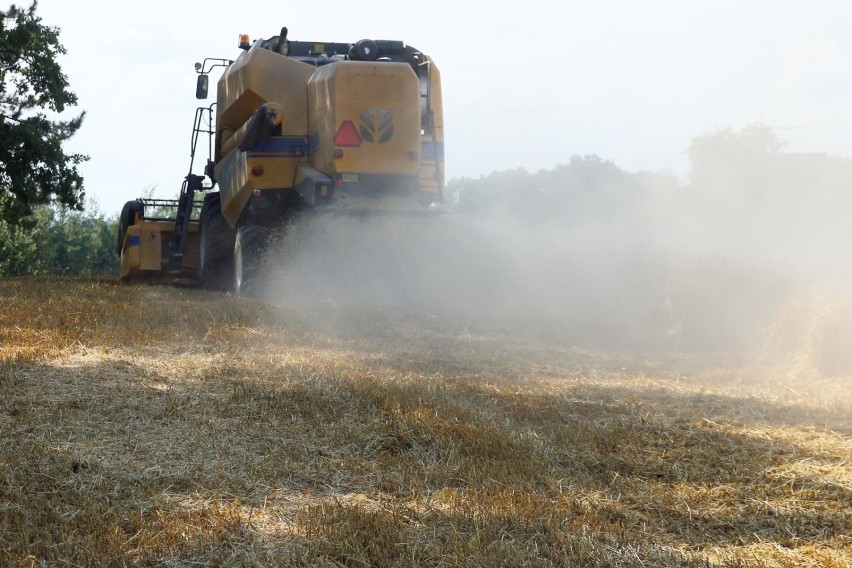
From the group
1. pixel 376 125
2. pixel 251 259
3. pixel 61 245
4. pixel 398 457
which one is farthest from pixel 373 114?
pixel 61 245

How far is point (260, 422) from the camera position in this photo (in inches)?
250

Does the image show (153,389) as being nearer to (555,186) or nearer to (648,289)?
(648,289)

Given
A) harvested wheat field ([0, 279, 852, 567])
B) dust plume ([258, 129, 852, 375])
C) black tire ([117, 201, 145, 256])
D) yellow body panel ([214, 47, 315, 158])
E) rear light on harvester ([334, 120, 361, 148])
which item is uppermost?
yellow body panel ([214, 47, 315, 158])

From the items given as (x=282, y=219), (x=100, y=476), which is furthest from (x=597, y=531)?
(x=282, y=219)

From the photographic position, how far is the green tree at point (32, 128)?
2594cm

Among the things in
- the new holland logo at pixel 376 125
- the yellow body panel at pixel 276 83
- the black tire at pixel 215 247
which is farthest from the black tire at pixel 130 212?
the new holland logo at pixel 376 125

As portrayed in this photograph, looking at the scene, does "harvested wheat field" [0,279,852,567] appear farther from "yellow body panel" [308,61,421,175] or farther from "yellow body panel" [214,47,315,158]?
"yellow body panel" [214,47,315,158]

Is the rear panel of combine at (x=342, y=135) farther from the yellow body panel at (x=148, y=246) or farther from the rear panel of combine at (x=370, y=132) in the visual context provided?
the yellow body panel at (x=148, y=246)

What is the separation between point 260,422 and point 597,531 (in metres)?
2.69

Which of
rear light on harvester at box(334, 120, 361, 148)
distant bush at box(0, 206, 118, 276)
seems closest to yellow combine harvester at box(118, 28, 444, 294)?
rear light on harvester at box(334, 120, 361, 148)

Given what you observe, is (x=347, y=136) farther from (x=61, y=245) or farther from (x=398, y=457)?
(x=61, y=245)

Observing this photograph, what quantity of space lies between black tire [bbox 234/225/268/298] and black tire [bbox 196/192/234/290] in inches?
75.5

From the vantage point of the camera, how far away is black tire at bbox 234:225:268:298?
1444 centimetres

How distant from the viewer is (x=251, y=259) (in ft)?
47.8
